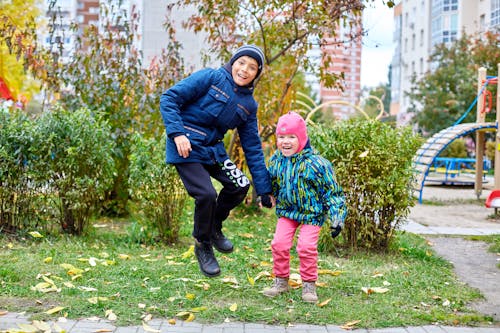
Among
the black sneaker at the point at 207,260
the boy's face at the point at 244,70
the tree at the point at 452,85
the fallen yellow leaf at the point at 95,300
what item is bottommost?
the fallen yellow leaf at the point at 95,300

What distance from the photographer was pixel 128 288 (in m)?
5.34

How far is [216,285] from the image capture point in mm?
5531

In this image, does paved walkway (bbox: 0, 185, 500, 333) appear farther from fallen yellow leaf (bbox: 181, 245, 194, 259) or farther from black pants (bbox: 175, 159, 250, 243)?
fallen yellow leaf (bbox: 181, 245, 194, 259)

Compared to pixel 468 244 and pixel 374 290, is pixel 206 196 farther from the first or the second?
pixel 468 244

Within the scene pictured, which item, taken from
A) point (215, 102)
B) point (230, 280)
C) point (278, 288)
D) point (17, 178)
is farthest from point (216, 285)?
point (17, 178)

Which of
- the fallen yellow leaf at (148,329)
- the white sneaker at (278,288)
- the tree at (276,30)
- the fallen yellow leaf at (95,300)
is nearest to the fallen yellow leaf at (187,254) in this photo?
the white sneaker at (278,288)

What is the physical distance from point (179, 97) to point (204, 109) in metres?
0.21

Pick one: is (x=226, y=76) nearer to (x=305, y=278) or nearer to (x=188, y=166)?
(x=188, y=166)

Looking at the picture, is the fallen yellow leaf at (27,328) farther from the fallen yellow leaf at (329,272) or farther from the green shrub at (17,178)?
the green shrub at (17,178)

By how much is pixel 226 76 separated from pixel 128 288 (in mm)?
1878

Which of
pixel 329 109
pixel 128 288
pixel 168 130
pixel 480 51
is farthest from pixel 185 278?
pixel 329 109

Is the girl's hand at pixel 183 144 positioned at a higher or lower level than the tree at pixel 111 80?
lower

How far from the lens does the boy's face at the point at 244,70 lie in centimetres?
491

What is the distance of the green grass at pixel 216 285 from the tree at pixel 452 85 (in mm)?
24091
